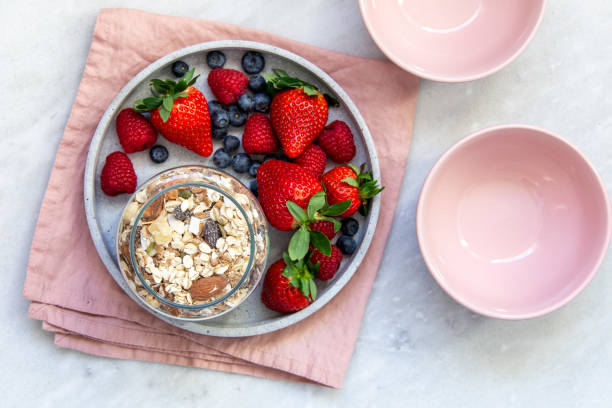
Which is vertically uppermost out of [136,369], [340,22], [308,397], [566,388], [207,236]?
[340,22]

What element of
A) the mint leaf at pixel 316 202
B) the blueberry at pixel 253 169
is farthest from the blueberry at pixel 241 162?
the mint leaf at pixel 316 202

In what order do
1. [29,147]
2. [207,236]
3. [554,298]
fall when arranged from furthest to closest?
[29,147], [554,298], [207,236]

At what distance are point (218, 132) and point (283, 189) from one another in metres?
0.22

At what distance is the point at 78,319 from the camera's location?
4.02 feet

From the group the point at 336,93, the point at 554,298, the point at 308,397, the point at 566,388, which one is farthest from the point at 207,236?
the point at 566,388

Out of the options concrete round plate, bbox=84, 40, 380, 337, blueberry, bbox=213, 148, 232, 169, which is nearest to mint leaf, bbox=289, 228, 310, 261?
concrete round plate, bbox=84, 40, 380, 337

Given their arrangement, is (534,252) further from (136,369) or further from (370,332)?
(136,369)

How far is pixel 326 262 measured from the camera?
1.16 meters

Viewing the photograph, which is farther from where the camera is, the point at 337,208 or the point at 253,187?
the point at 253,187

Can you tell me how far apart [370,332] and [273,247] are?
0.34 metres

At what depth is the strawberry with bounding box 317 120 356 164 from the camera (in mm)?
1170

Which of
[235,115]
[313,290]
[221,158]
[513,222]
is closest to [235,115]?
[235,115]

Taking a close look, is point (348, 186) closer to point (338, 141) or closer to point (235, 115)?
point (338, 141)

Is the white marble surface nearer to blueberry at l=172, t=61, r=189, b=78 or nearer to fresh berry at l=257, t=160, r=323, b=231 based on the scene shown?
blueberry at l=172, t=61, r=189, b=78
